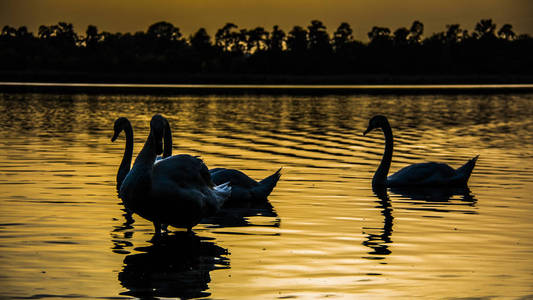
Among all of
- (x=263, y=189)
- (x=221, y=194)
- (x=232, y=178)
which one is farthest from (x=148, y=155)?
(x=263, y=189)

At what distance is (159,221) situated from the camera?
37.6 ft

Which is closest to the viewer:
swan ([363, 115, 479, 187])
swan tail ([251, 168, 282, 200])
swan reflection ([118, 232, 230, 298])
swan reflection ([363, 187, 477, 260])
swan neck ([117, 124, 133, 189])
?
swan reflection ([118, 232, 230, 298])

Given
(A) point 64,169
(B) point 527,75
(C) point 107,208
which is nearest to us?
(C) point 107,208

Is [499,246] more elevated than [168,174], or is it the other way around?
[168,174]

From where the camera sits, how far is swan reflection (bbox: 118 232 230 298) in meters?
8.88

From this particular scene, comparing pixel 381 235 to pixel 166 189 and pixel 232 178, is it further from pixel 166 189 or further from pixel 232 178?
pixel 232 178

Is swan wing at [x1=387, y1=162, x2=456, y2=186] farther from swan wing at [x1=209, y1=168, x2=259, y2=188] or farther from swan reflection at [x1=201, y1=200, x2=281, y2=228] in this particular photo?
swan wing at [x1=209, y1=168, x2=259, y2=188]

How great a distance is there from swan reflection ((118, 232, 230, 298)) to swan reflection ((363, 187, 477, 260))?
1.86 metres

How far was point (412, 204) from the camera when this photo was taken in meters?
15.1

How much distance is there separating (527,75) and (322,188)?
173435 mm

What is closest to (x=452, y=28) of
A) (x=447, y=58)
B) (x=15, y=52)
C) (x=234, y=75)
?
(x=447, y=58)

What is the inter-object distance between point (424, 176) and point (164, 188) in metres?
7.22

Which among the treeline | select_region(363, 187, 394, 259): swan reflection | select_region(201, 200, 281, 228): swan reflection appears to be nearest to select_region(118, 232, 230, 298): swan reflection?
select_region(201, 200, 281, 228): swan reflection

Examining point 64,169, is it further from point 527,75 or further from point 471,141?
point 527,75
